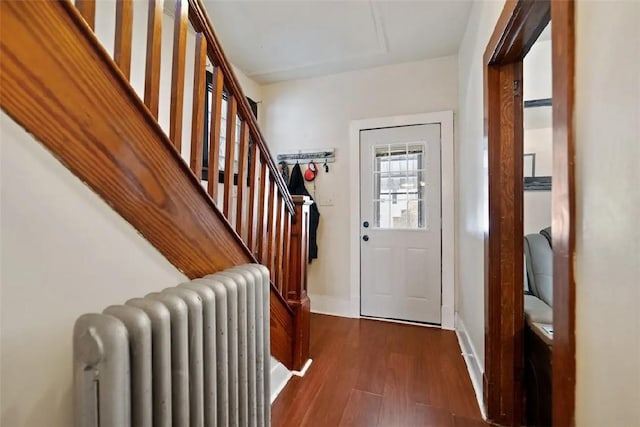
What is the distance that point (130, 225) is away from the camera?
0.86 metres

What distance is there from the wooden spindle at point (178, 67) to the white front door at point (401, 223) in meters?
2.20

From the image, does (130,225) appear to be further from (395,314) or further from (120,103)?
(395,314)

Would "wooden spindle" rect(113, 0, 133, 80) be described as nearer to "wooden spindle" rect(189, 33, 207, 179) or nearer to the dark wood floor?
"wooden spindle" rect(189, 33, 207, 179)

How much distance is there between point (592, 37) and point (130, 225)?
1316 millimetres

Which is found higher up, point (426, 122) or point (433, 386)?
point (426, 122)

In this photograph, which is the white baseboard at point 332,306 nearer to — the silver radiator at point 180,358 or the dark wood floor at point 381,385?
the dark wood floor at point 381,385

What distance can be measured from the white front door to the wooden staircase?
5.69 feet

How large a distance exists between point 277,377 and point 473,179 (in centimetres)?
186

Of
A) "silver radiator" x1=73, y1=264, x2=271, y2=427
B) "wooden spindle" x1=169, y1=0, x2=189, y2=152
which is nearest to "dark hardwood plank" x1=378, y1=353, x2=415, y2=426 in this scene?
"silver radiator" x1=73, y1=264, x2=271, y2=427

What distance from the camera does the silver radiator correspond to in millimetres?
651

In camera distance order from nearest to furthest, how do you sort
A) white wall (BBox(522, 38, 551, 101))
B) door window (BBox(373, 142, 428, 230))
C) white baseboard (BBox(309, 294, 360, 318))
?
1. white wall (BBox(522, 38, 551, 101))
2. door window (BBox(373, 142, 428, 230))
3. white baseboard (BBox(309, 294, 360, 318))

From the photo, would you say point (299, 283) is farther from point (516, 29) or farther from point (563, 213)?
point (516, 29)

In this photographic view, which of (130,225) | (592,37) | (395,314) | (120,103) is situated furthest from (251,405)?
(395,314)

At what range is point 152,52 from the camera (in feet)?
2.93
